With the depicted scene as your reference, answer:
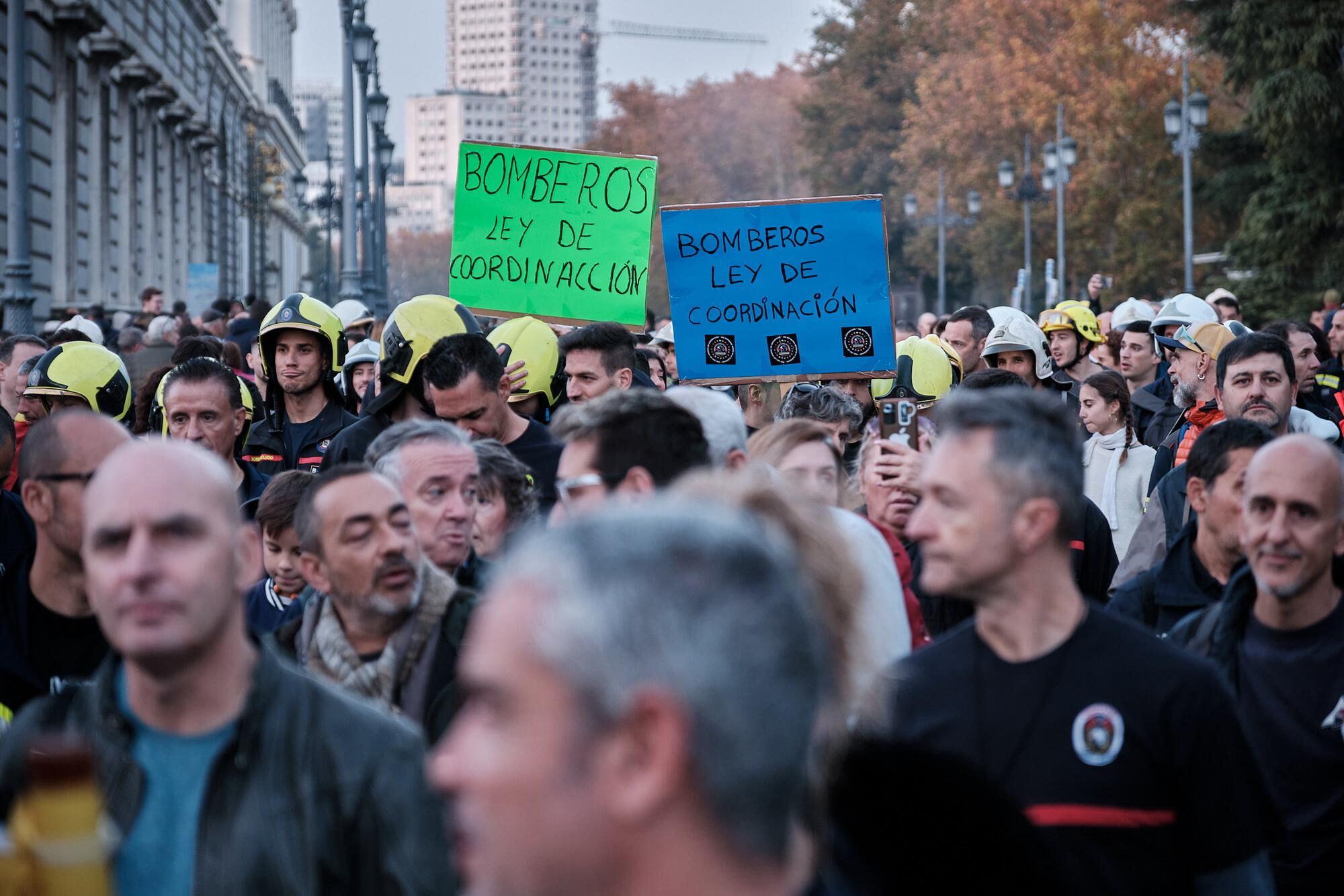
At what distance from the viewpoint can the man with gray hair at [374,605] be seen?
4.45 meters

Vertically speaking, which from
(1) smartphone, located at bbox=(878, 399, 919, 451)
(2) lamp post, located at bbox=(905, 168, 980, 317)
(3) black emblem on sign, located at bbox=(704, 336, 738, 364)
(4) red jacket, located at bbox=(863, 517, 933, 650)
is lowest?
(4) red jacket, located at bbox=(863, 517, 933, 650)

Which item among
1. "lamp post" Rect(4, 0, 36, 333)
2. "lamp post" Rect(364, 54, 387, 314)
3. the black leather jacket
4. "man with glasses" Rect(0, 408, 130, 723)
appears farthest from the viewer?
"lamp post" Rect(364, 54, 387, 314)

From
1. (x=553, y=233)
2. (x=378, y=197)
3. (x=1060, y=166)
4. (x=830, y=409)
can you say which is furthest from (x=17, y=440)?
(x=1060, y=166)

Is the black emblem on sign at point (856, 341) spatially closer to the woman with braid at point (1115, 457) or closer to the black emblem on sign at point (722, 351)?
the black emblem on sign at point (722, 351)

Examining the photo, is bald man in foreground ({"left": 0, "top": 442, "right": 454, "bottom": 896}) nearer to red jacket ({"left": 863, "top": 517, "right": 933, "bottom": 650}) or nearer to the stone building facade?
red jacket ({"left": 863, "top": 517, "right": 933, "bottom": 650})

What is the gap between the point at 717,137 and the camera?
97438 mm

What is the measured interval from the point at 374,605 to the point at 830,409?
396 cm

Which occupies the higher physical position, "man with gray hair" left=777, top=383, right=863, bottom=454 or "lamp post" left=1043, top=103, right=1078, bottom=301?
"lamp post" left=1043, top=103, right=1078, bottom=301

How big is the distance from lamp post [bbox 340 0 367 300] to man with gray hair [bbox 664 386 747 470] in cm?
2260

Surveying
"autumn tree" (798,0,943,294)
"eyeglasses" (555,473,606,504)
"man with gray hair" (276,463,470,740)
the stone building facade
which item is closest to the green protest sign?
"man with gray hair" (276,463,470,740)

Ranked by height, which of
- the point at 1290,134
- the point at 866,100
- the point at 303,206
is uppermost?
the point at 866,100

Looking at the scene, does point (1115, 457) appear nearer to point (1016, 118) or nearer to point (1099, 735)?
point (1099, 735)

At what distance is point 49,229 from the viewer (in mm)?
30406

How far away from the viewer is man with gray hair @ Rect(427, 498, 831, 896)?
1.86m
